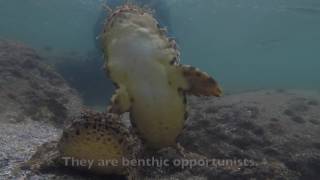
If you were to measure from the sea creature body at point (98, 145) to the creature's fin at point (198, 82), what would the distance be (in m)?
1.03

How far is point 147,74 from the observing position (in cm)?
467

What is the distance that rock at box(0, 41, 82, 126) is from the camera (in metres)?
9.17

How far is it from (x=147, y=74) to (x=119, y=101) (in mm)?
468

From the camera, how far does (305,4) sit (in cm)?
3422

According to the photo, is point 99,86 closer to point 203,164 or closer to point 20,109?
point 20,109

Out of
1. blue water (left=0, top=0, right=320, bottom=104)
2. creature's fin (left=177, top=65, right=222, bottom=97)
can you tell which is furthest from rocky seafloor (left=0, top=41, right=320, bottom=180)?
blue water (left=0, top=0, right=320, bottom=104)

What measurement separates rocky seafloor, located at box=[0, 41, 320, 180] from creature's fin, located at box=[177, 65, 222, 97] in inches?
44.1

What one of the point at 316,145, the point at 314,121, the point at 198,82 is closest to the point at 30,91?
the point at 198,82

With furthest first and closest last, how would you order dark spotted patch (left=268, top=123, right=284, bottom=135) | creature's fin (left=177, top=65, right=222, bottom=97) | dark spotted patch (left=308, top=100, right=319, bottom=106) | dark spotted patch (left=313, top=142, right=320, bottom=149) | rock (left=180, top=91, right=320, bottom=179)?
dark spotted patch (left=308, top=100, right=319, bottom=106) → dark spotted patch (left=268, top=123, right=284, bottom=135) → dark spotted patch (left=313, top=142, right=320, bottom=149) → rock (left=180, top=91, right=320, bottom=179) → creature's fin (left=177, top=65, right=222, bottom=97)

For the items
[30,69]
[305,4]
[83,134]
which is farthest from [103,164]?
[305,4]

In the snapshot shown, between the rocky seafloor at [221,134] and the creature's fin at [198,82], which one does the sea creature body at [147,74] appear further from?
the rocky seafloor at [221,134]

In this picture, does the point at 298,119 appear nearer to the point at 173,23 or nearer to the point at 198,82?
the point at 198,82

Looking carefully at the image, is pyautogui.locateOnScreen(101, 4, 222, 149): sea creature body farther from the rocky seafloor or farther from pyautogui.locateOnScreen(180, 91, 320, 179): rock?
pyautogui.locateOnScreen(180, 91, 320, 179): rock

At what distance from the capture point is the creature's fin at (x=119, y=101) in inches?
185
